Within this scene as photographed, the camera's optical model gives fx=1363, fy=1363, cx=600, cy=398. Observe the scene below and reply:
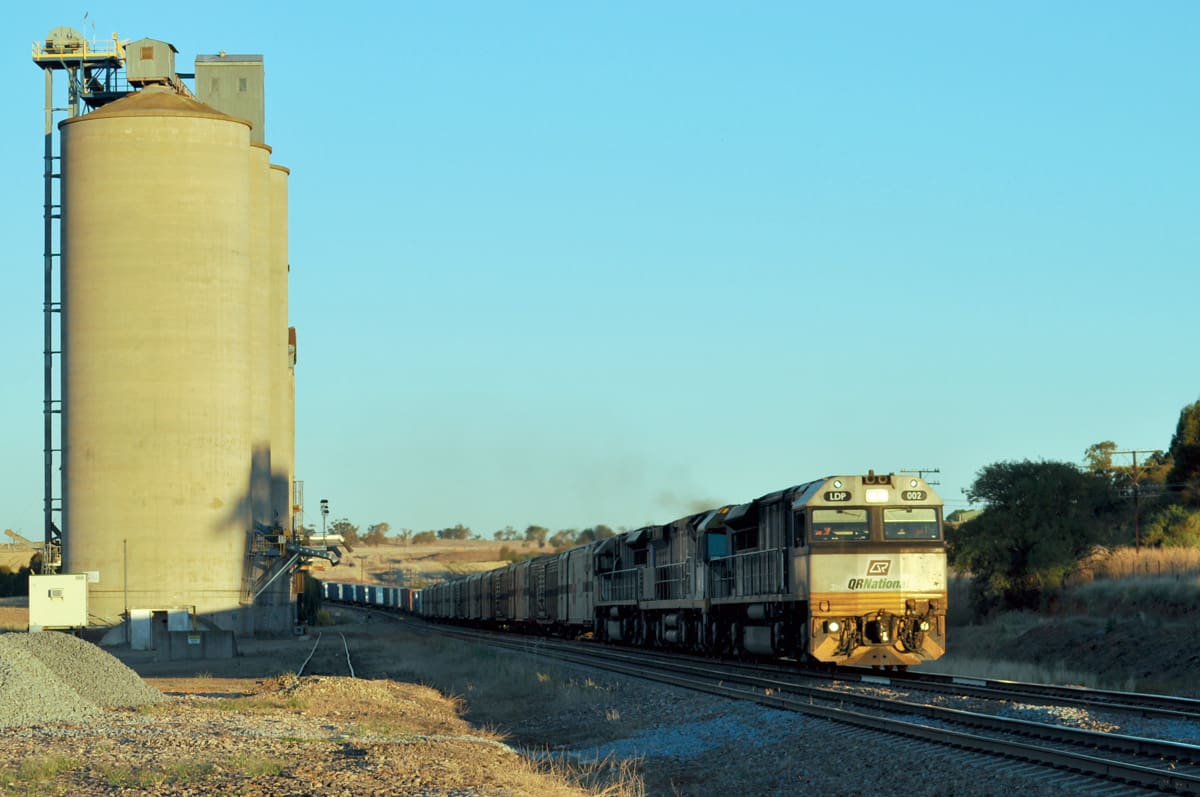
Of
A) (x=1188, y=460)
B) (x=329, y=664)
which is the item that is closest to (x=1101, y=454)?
(x=1188, y=460)

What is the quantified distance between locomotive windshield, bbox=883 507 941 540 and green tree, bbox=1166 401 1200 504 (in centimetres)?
5641

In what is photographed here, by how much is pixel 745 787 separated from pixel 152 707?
1194 cm

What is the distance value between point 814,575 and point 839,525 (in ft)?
3.82

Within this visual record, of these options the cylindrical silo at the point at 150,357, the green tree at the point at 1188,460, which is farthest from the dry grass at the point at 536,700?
the green tree at the point at 1188,460

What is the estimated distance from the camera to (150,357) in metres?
57.8

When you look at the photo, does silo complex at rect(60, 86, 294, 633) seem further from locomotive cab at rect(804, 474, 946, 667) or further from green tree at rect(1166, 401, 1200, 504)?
green tree at rect(1166, 401, 1200, 504)

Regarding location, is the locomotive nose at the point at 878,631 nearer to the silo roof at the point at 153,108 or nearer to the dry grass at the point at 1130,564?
the dry grass at the point at 1130,564

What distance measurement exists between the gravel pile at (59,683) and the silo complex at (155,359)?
28.7 metres

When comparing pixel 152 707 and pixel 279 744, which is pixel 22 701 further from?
pixel 279 744

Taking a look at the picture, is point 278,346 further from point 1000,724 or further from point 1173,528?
point 1000,724

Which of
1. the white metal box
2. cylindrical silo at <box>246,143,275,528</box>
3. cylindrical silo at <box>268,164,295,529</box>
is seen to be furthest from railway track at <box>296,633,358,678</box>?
cylindrical silo at <box>268,164,295,529</box>

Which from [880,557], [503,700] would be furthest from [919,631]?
[503,700]

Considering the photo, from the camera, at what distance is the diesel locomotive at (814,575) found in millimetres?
26578

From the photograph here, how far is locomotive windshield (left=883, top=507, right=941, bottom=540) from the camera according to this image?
27.1 m
